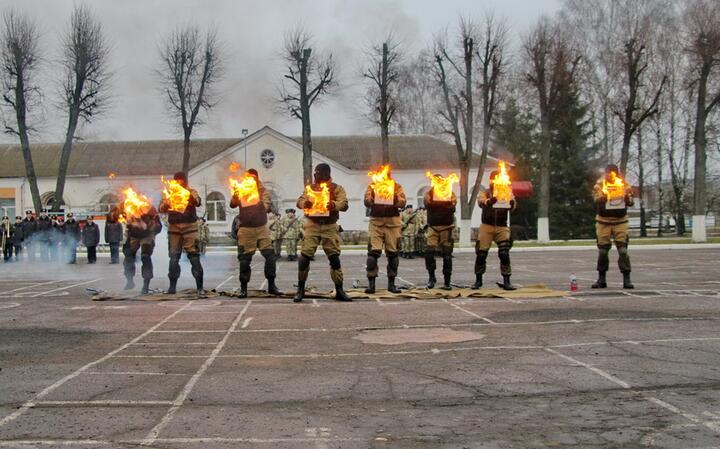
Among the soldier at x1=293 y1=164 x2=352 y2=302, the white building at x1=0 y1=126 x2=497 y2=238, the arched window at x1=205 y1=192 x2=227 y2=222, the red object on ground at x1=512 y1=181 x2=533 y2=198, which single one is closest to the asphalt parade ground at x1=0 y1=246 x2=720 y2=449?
the soldier at x1=293 y1=164 x2=352 y2=302

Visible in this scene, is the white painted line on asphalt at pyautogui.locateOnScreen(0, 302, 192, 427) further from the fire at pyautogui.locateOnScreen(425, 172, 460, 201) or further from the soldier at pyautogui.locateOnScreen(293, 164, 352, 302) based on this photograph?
the fire at pyautogui.locateOnScreen(425, 172, 460, 201)

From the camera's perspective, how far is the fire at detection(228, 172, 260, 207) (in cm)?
1260

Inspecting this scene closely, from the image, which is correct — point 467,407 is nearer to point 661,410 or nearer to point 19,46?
point 661,410

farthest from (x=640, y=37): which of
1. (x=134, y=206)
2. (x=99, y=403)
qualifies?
(x=99, y=403)

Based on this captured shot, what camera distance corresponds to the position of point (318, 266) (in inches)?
909

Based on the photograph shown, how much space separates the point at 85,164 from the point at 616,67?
119ft

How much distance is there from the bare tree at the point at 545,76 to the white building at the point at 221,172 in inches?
423

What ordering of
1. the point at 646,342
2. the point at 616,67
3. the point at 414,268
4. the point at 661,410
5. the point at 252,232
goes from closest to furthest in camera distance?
the point at 661,410, the point at 646,342, the point at 252,232, the point at 414,268, the point at 616,67

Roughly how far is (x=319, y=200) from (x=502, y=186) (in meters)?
3.64

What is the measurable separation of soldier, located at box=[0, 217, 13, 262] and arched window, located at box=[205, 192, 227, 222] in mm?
19741

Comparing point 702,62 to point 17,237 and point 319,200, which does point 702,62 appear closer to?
point 319,200

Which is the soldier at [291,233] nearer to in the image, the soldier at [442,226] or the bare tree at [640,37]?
the soldier at [442,226]

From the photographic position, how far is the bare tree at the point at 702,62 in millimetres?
35156

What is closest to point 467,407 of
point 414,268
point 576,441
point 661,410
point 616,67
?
point 576,441
